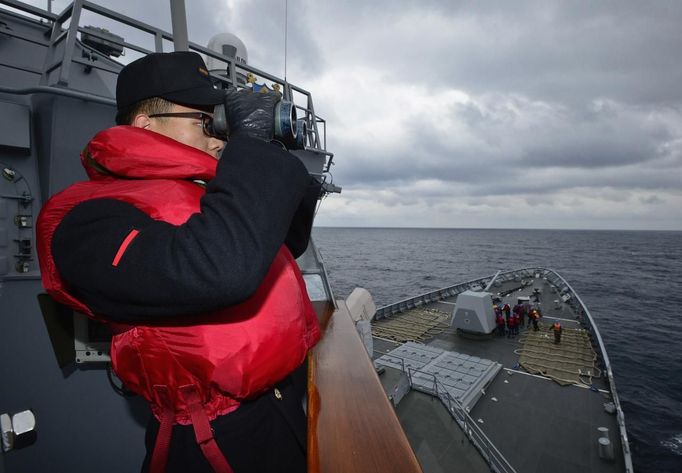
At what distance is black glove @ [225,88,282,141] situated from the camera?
4.12ft

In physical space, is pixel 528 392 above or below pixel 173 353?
below

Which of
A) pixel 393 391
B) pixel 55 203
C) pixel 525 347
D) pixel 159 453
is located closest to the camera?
pixel 55 203

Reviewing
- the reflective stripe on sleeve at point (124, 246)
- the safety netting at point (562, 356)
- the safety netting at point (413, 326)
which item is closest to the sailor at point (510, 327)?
the safety netting at point (562, 356)

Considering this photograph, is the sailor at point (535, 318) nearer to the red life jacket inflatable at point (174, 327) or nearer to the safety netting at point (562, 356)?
the safety netting at point (562, 356)

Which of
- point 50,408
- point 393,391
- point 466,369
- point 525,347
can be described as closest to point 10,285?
point 50,408

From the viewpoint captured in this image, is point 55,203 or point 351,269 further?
point 351,269

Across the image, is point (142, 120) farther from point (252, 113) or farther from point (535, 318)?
point (535, 318)

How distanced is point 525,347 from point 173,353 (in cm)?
1898

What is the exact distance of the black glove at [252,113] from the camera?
4.12 feet

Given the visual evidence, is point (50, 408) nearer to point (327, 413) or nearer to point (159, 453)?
point (159, 453)

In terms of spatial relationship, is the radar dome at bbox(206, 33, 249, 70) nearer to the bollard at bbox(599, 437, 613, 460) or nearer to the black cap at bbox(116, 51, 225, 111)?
the black cap at bbox(116, 51, 225, 111)

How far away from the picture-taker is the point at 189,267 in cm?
90

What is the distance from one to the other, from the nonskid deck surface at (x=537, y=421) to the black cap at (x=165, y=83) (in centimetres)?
894

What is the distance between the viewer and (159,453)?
4.47 ft
